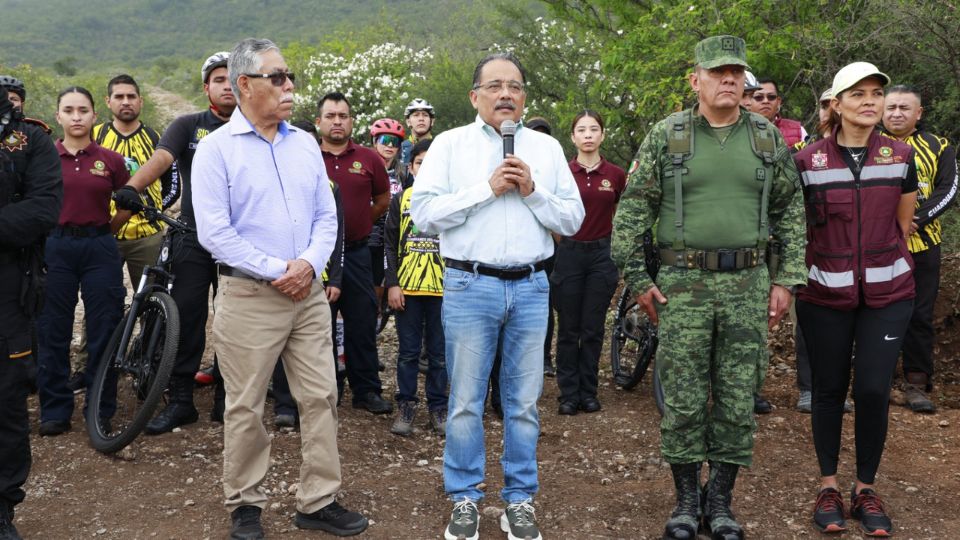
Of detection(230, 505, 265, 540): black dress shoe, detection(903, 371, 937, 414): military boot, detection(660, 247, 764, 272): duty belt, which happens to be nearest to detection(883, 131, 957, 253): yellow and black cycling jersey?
detection(903, 371, 937, 414): military boot

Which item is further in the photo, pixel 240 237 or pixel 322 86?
pixel 322 86

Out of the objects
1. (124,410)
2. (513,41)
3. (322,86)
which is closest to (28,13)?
(322,86)

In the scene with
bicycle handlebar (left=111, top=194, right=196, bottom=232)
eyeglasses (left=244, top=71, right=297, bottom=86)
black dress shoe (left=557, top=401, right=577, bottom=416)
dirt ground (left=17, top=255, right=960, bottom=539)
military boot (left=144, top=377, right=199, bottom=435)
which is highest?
eyeglasses (left=244, top=71, right=297, bottom=86)

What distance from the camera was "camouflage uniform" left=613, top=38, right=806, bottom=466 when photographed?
4.14 m

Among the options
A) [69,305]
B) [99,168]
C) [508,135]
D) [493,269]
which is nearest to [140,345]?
[69,305]

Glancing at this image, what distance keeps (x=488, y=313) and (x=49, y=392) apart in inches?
130

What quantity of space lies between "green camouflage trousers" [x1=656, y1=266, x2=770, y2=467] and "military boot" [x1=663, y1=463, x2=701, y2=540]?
83 millimetres

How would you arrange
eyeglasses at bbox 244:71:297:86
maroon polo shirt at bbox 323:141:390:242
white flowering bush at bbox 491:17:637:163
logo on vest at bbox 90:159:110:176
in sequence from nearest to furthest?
eyeglasses at bbox 244:71:297:86 < logo on vest at bbox 90:159:110:176 < maroon polo shirt at bbox 323:141:390:242 < white flowering bush at bbox 491:17:637:163

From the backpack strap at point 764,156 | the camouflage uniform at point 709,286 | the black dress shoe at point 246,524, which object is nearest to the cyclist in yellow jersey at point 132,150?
the black dress shoe at point 246,524

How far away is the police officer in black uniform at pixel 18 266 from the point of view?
406 cm

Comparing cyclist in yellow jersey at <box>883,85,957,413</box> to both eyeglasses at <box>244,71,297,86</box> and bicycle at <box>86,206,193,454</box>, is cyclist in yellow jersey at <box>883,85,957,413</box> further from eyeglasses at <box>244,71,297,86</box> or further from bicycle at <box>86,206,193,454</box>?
bicycle at <box>86,206,193,454</box>

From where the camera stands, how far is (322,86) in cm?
2983

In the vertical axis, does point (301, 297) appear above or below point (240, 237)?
below

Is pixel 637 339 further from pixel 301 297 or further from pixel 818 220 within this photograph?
pixel 301 297
